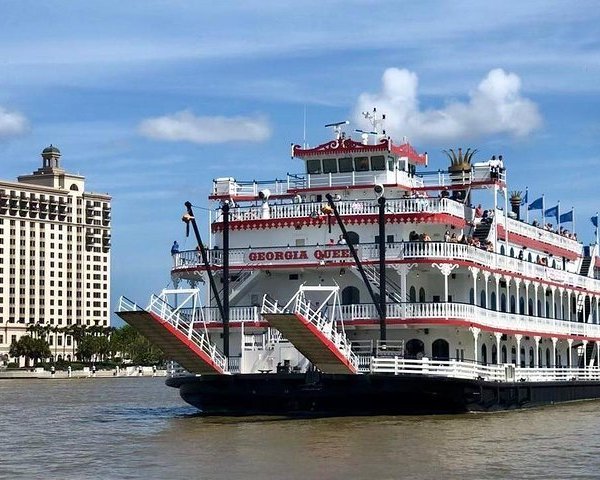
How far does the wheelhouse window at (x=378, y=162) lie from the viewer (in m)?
43.3

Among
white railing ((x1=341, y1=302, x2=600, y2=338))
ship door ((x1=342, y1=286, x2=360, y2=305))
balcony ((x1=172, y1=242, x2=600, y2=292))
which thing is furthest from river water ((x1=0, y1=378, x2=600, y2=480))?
ship door ((x1=342, y1=286, x2=360, y2=305))

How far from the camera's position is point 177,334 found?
120 ft

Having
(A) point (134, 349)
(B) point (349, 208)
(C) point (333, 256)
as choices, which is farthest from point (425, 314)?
(A) point (134, 349)

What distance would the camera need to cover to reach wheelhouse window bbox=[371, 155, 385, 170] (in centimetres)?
4331

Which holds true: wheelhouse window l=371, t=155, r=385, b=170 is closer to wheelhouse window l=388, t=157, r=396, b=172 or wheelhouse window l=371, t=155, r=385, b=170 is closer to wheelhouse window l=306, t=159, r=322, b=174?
wheelhouse window l=388, t=157, r=396, b=172

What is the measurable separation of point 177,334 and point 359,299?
6.72m

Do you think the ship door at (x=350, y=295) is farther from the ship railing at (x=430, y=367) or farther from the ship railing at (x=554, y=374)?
the ship railing at (x=554, y=374)

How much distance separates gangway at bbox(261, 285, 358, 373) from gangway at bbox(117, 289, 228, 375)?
2.69 m

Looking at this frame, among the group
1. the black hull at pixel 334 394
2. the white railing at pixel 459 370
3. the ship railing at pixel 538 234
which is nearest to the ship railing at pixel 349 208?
the white railing at pixel 459 370

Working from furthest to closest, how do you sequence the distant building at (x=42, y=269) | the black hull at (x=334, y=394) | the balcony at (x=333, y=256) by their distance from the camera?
the distant building at (x=42, y=269) < the balcony at (x=333, y=256) < the black hull at (x=334, y=394)

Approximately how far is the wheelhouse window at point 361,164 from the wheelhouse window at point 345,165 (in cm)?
18

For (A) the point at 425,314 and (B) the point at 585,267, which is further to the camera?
(B) the point at 585,267

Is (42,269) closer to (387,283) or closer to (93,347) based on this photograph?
(93,347)

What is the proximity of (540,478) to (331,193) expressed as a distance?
2032 cm
